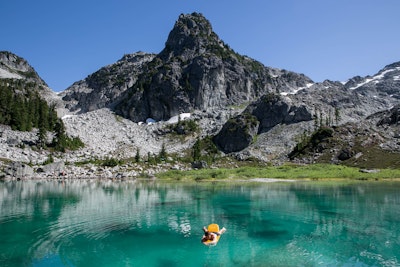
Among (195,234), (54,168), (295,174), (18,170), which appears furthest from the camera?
(54,168)

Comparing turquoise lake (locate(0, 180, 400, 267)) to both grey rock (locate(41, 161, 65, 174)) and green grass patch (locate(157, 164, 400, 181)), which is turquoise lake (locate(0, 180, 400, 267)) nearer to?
green grass patch (locate(157, 164, 400, 181))

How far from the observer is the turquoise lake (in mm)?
19250

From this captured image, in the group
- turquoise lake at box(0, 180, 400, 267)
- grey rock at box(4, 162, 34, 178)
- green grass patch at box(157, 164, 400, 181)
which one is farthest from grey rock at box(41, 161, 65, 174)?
turquoise lake at box(0, 180, 400, 267)

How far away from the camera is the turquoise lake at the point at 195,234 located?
1925cm

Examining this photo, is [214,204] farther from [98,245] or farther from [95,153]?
[95,153]

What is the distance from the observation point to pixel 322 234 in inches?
1024

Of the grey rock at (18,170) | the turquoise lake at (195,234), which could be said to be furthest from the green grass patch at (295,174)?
the turquoise lake at (195,234)

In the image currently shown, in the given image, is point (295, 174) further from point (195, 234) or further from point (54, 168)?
Result: point (54, 168)

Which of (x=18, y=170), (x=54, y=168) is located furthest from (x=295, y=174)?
(x=18, y=170)

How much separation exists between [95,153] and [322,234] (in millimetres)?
136882

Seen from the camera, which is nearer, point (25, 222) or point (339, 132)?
point (25, 222)

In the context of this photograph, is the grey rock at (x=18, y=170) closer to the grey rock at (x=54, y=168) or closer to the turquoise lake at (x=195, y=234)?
the grey rock at (x=54, y=168)

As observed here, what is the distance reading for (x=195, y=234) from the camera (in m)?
26.1

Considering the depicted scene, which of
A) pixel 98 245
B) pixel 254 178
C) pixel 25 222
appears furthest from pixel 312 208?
pixel 254 178
